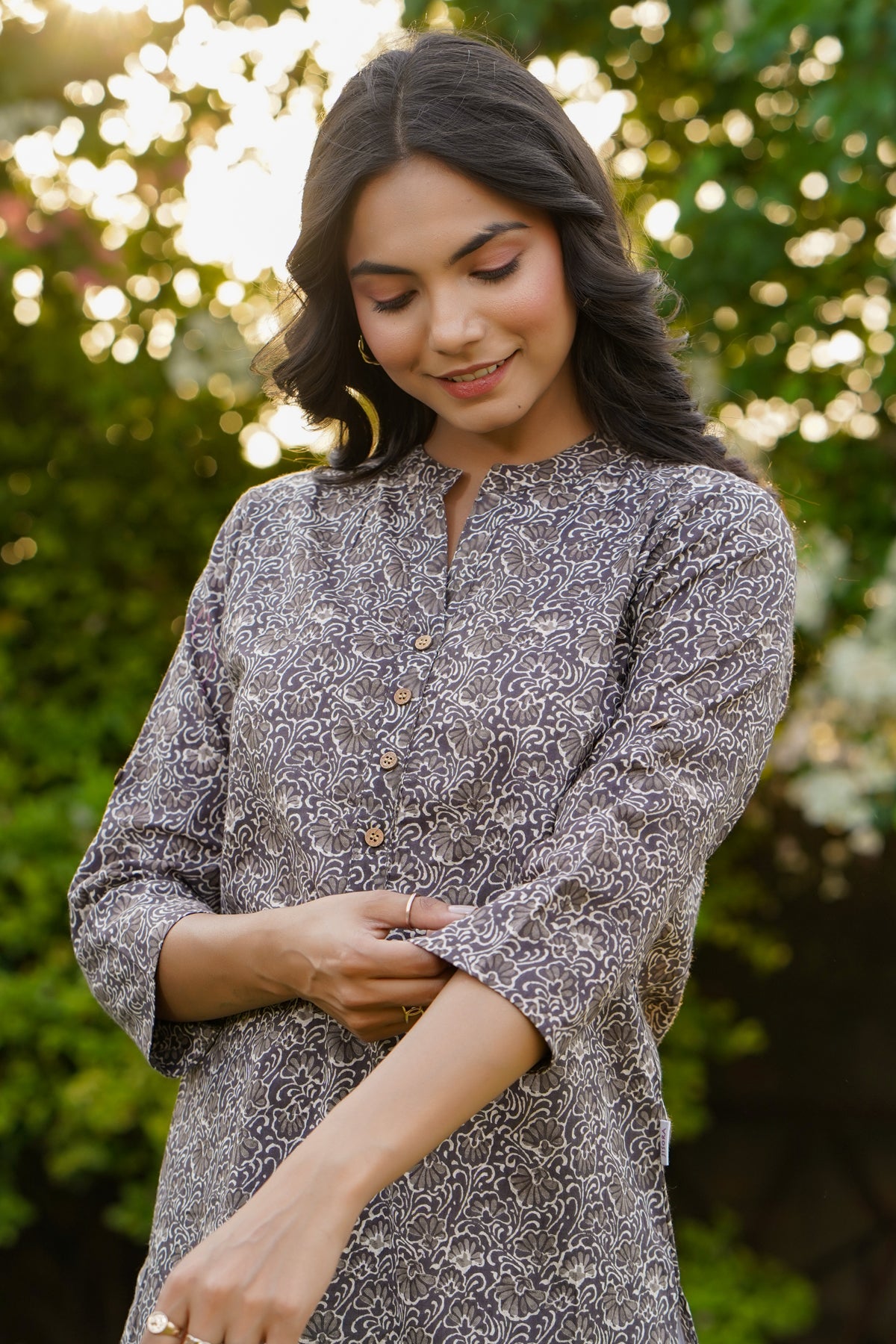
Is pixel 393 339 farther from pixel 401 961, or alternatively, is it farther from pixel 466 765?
pixel 401 961

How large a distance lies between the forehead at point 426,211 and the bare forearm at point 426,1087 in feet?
2.45

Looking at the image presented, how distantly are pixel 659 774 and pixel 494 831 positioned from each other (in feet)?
0.62

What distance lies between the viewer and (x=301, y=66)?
4129 mm

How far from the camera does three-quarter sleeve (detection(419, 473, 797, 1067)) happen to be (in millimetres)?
1330

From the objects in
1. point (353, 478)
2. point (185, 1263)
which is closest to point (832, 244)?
point (353, 478)

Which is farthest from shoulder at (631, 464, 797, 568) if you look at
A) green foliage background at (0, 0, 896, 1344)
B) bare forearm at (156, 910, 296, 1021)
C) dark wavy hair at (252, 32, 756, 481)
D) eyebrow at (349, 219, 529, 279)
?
green foliage background at (0, 0, 896, 1344)

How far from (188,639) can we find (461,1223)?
2.38ft

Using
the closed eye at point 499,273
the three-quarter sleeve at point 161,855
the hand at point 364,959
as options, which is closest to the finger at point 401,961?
the hand at point 364,959

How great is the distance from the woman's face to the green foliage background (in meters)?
1.74

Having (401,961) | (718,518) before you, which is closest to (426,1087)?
(401,961)

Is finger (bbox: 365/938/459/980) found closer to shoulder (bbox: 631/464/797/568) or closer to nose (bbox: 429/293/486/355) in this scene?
shoulder (bbox: 631/464/797/568)

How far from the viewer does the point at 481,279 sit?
1.59 meters

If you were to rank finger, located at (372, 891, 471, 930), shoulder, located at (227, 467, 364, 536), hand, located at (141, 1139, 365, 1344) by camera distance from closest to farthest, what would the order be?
hand, located at (141, 1139, 365, 1344), finger, located at (372, 891, 471, 930), shoulder, located at (227, 467, 364, 536)

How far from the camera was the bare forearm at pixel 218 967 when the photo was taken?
150 centimetres
